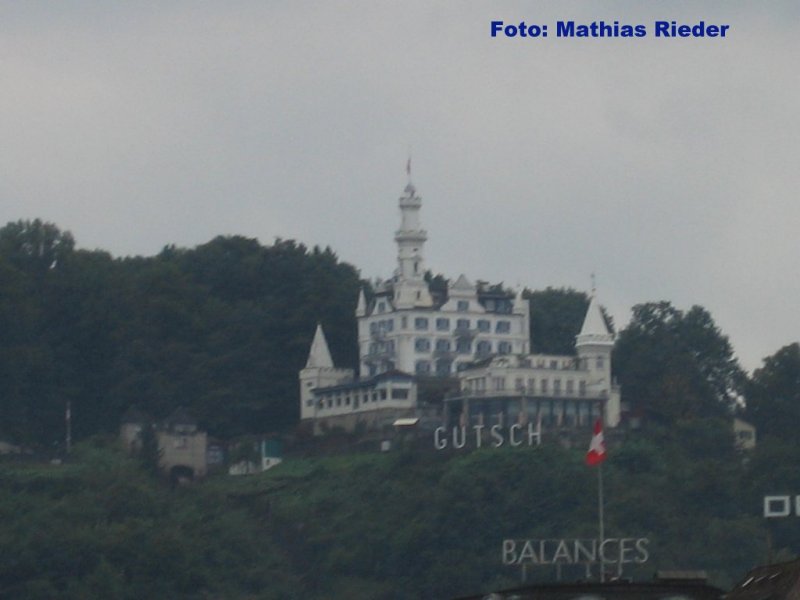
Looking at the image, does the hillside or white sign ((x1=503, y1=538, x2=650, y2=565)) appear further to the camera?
the hillside

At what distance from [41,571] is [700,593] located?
13352cm

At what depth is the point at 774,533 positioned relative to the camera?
189 m

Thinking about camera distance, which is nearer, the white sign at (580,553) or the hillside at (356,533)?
the white sign at (580,553)

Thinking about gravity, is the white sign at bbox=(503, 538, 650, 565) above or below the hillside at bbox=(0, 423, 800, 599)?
below

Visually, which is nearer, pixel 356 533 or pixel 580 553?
Answer: pixel 580 553

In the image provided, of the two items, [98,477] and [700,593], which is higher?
[98,477]

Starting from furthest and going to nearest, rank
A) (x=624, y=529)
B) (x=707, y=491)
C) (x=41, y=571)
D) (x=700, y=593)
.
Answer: (x=707, y=491) < (x=624, y=529) < (x=41, y=571) < (x=700, y=593)

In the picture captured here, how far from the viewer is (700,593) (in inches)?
1478

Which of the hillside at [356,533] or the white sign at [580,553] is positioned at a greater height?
the hillside at [356,533]

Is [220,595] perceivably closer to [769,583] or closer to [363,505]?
[363,505]

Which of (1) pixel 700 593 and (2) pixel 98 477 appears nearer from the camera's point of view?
(1) pixel 700 593

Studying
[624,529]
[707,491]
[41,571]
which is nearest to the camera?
[41,571]

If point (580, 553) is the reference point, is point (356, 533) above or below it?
above

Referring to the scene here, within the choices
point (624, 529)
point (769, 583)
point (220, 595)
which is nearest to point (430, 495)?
point (624, 529)
